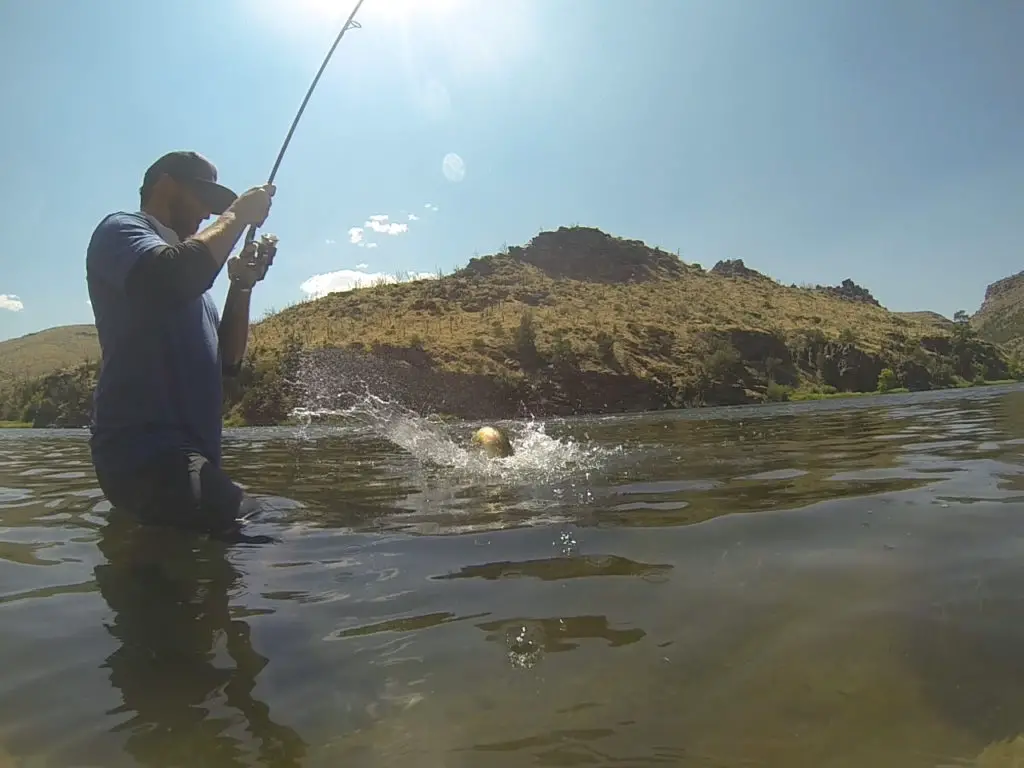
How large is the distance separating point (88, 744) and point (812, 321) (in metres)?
61.2

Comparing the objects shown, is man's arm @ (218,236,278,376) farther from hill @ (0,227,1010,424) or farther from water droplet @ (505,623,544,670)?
hill @ (0,227,1010,424)

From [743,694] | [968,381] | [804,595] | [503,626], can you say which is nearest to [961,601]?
[804,595]

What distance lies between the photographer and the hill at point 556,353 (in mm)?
34312

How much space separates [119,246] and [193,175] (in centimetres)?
98

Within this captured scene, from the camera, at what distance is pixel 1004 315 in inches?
5556

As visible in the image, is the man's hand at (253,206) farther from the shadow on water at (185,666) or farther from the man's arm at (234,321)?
the shadow on water at (185,666)

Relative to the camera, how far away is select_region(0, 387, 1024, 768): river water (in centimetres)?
179

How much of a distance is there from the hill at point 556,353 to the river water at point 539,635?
28.3 meters

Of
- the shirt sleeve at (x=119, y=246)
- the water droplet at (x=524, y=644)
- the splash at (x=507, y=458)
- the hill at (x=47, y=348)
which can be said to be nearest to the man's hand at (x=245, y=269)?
the shirt sleeve at (x=119, y=246)

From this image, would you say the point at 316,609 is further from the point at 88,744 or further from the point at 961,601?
the point at 961,601

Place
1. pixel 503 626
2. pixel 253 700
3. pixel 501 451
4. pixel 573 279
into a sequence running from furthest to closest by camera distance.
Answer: pixel 573 279
pixel 501 451
pixel 503 626
pixel 253 700

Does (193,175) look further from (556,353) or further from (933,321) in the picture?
(933,321)

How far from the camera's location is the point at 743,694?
Answer: 6.47ft

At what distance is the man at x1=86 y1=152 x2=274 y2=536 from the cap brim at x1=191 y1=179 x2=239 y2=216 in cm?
32
